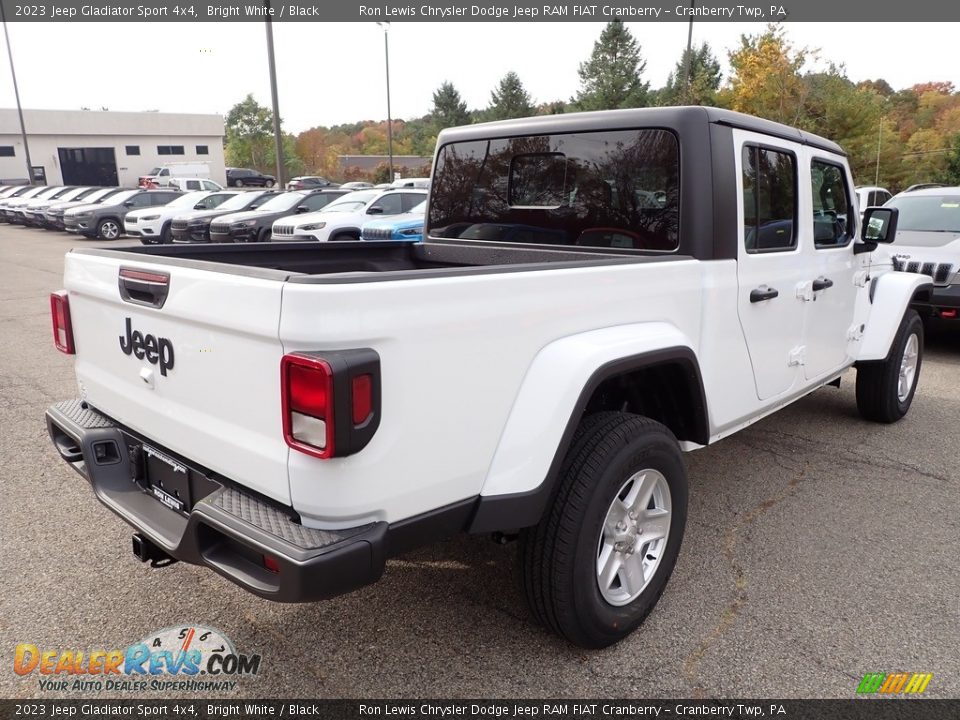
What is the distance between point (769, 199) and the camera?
3.45m

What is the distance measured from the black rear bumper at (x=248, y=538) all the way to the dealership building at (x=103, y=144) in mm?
58182

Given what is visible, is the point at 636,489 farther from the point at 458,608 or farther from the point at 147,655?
the point at 147,655

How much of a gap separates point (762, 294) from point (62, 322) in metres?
3.15

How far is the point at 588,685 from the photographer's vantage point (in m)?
2.48

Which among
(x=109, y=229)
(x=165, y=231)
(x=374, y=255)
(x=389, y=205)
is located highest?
(x=374, y=255)

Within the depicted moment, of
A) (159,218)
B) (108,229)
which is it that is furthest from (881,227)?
(108,229)

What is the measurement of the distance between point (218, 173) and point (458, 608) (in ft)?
212

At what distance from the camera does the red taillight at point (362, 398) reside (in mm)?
1836

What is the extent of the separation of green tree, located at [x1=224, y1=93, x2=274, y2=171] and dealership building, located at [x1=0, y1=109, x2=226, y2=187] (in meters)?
14.2

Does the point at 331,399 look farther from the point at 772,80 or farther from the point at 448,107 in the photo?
the point at 448,107

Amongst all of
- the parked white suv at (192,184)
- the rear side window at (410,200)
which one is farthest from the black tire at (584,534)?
the parked white suv at (192,184)

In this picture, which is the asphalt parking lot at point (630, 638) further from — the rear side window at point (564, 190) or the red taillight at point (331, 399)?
the rear side window at point (564, 190)

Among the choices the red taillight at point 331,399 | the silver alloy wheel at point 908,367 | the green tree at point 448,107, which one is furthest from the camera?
the green tree at point 448,107
